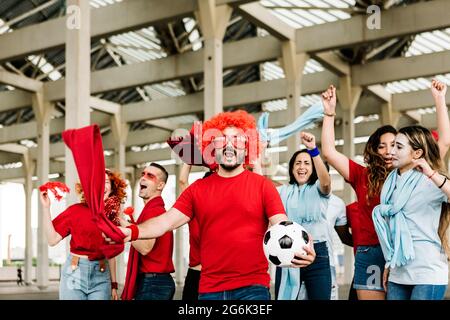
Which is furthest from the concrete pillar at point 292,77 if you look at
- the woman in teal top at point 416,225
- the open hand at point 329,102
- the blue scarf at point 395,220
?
the woman in teal top at point 416,225

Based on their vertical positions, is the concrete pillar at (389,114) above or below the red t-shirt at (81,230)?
above

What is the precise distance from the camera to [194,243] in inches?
235

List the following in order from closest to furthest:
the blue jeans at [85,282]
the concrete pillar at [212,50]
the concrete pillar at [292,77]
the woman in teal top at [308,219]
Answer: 1. the blue jeans at [85,282]
2. the woman in teal top at [308,219]
3. the concrete pillar at [212,50]
4. the concrete pillar at [292,77]

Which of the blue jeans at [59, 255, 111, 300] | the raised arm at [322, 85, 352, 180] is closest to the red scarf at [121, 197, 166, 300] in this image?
the blue jeans at [59, 255, 111, 300]

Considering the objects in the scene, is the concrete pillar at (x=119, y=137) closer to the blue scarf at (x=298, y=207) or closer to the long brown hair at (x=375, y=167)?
the blue scarf at (x=298, y=207)

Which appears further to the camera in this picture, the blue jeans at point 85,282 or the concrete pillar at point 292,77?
the concrete pillar at point 292,77

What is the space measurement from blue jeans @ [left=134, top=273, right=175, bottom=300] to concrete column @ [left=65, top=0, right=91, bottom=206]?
5840 millimetres

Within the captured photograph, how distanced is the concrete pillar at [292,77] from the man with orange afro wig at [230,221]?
49.9 feet

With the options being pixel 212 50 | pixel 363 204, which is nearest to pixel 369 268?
pixel 363 204

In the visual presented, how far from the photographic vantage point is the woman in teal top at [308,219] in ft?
20.5

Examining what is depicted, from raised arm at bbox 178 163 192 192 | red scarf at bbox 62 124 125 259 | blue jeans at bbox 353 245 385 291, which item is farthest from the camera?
raised arm at bbox 178 163 192 192

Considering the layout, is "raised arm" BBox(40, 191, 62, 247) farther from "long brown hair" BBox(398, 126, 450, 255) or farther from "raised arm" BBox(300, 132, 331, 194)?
"long brown hair" BBox(398, 126, 450, 255)

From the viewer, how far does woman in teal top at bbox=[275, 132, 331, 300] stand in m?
6.26
